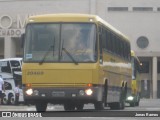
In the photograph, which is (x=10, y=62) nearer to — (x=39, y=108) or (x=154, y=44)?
(x=39, y=108)

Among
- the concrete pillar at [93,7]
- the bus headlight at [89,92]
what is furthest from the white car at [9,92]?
the concrete pillar at [93,7]

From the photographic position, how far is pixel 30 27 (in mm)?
21484

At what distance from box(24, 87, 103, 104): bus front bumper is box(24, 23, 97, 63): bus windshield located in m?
0.96

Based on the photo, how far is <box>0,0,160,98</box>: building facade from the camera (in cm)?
7962

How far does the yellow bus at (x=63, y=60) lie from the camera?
68.0ft

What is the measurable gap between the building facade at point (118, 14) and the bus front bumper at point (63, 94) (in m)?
58.7

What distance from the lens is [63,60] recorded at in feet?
68.6

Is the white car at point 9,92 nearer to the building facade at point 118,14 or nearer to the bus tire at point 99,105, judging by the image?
the bus tire at point 99,105

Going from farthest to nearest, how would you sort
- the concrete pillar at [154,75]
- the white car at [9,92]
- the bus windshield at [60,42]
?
the concrete pillar at [154,75], the white car at [9,92], the bus windshield at [60,42]

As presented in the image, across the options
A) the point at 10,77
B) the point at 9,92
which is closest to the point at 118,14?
the point at 10,77

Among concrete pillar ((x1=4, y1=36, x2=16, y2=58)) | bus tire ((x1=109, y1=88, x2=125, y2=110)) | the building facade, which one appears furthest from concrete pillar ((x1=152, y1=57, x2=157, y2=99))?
bus tire ((x1=109, y1=88, x2=125, y2=110))

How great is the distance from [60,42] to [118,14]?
5967cm

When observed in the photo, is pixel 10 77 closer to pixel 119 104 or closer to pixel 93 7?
pixel 119 104

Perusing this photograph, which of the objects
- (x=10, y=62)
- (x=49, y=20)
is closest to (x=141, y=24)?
(x=10, y=62)
